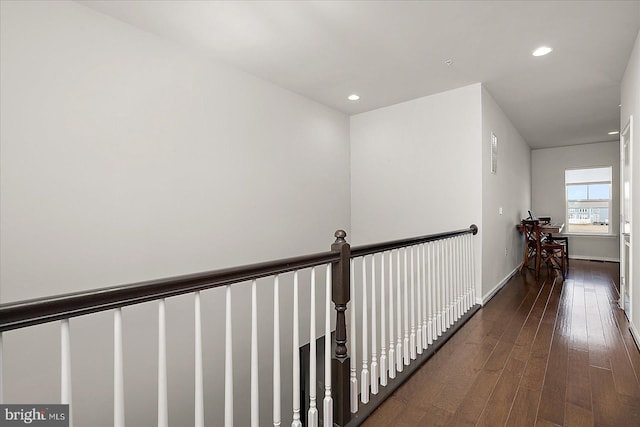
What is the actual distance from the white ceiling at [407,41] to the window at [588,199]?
11.8ft

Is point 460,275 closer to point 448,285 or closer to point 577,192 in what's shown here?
point 448,285

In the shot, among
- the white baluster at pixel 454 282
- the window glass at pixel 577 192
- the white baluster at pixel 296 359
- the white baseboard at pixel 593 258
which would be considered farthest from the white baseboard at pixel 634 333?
the window glass at pixel 577 192

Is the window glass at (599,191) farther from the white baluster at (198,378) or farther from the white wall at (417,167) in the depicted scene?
the white baluster at (198,378)

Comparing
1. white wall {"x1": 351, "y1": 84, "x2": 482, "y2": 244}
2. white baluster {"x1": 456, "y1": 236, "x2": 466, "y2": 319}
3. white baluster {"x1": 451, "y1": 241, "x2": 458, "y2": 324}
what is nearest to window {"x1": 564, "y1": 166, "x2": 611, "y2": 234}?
white wall {"x1": 351, "y1": 84, "x2": 482, "y2": 244}

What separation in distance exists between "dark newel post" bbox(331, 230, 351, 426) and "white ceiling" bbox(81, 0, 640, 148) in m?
1.83

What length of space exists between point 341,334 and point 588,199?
8163 millimetres

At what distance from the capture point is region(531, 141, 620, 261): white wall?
689 cm

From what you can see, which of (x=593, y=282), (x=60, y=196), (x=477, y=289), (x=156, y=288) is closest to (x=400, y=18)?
(x=156, y=288)

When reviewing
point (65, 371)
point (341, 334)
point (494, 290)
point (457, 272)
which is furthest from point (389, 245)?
point (494, 290)

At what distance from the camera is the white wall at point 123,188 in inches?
80.8

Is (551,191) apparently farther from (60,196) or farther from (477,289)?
(60,196)

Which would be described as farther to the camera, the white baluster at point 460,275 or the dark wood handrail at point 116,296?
the white baluster at point 460,275

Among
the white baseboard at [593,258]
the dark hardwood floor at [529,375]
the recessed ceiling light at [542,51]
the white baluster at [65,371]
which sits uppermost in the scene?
the recessed ceiling light at [542,51]

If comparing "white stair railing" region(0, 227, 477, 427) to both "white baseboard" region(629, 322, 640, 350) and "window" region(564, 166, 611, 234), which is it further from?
"window" region(564, 166, 611, 234)
